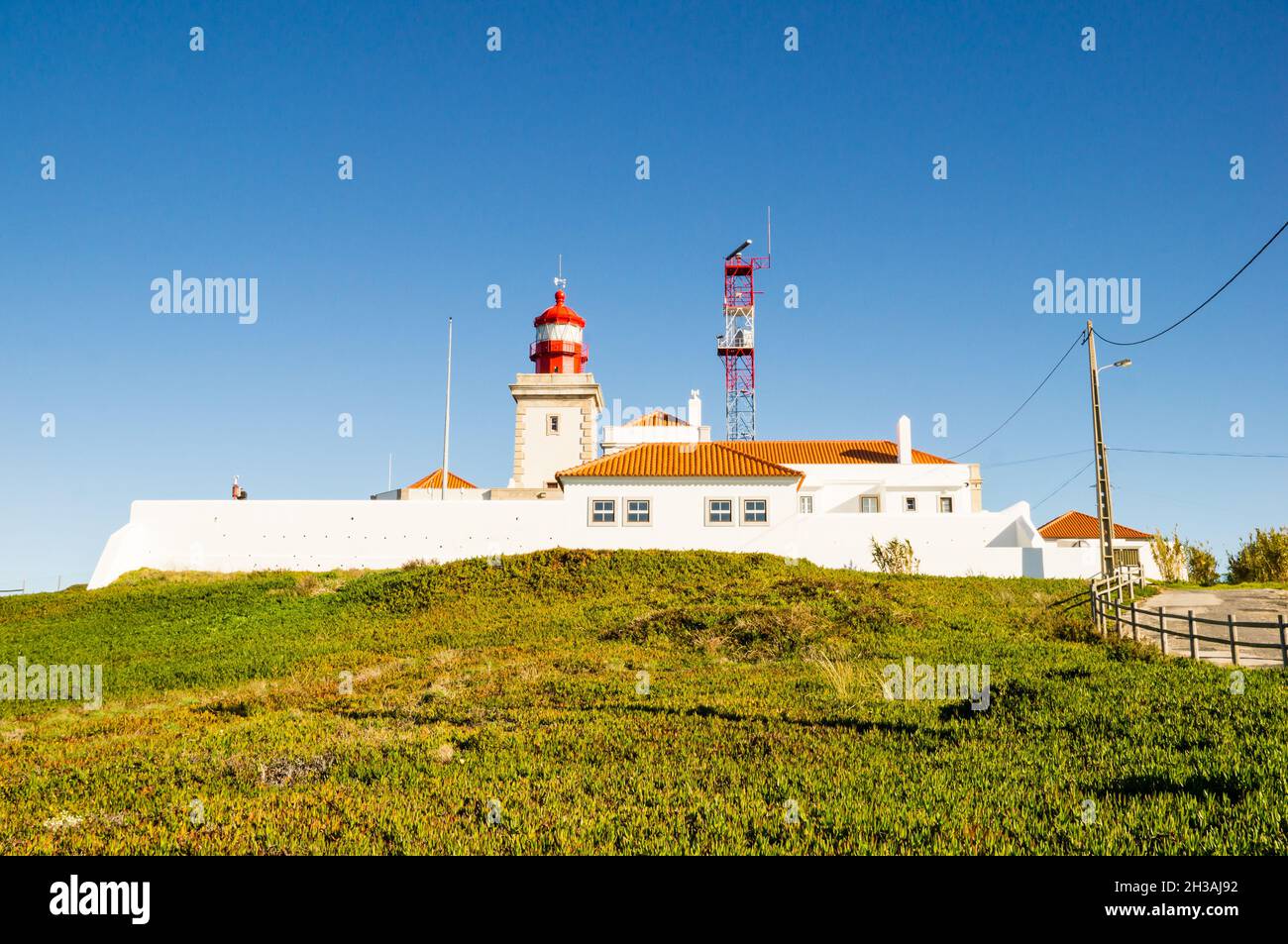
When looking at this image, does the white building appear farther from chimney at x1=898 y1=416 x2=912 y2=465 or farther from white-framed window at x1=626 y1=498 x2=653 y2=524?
chimney at x1=898 y1=416 x2=912 y2=465

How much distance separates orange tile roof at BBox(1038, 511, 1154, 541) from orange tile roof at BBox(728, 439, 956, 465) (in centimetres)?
1286

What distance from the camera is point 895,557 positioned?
31828 millimetres

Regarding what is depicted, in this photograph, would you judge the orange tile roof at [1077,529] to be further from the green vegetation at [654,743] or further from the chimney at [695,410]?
the green vegetation at [654,743]

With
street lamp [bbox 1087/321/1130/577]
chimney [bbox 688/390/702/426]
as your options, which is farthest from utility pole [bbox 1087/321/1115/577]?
chimney [bbox 688/390/702/426]

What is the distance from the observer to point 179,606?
2614cm

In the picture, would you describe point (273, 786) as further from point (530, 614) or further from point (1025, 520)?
point (1025, 520)

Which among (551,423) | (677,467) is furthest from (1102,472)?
(551,423)

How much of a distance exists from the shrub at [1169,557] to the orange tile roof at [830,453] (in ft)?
36.9

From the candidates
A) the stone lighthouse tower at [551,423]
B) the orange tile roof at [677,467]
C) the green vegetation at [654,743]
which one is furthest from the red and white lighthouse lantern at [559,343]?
the green vegetation at [654,743]

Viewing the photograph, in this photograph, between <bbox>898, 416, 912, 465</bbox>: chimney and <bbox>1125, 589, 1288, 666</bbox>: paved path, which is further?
<bbox>898, 416, 912, 465</bbox>: chimney

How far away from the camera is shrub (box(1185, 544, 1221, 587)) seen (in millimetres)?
41406

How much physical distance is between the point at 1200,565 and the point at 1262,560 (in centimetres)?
406

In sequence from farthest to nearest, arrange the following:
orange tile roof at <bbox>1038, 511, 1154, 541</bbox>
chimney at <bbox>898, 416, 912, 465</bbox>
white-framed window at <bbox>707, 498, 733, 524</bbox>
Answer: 1. orange tile roof at <bbox>1038, 511, 1154, 541</bbox>
2. chimney at <bbox>898, 416, 912, 465</bbox>
3. white-framed window at <bbox>707, 498, 733, 524</bbox>

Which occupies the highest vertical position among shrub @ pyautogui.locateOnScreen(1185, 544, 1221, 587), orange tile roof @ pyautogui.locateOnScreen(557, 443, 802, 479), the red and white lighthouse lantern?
the red and white lighthouse lantern
